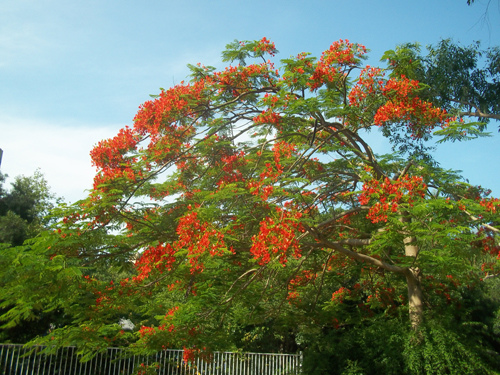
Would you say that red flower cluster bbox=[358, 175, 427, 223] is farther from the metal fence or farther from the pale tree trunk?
the metal fence

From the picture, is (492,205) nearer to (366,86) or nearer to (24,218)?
(366,86)

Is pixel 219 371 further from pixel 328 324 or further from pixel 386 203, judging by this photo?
pixel 386 203

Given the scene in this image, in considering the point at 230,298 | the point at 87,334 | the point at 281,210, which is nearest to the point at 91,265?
the point at 87,334

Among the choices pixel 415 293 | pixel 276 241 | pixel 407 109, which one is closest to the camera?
pixel 276 241

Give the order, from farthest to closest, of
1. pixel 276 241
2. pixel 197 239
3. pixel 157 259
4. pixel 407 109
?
1. pixel 407 109
2. pixel 157 259
3. pixel 197 239
4. pixel 276 241

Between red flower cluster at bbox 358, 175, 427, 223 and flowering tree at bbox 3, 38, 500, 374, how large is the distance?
2 cm

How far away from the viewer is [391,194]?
648 cm

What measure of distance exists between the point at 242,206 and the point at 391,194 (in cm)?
269

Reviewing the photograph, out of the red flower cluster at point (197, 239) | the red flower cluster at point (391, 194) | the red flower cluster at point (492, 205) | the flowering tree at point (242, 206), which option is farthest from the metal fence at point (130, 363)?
the red flower cluster at point (492, 205)

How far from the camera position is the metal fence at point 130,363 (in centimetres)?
988

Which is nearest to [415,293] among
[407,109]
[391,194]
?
[391,194]

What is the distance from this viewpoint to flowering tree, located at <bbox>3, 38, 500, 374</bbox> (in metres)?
6.51

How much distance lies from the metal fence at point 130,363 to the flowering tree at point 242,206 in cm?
175

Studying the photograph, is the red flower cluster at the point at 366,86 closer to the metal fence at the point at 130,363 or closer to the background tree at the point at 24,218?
the metal fence at the point at 130,363
